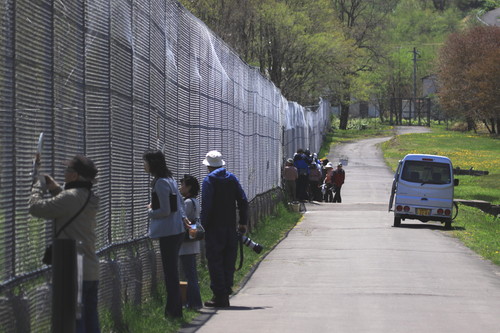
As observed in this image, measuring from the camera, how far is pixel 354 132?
10212 centimetres

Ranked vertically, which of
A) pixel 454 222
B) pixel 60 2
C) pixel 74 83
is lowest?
pixel 454 222

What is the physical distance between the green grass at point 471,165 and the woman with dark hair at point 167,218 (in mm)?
9510

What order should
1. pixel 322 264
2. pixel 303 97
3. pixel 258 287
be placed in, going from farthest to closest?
Result: pixel 303 97 < pixel 322 264 < pixel 258 287

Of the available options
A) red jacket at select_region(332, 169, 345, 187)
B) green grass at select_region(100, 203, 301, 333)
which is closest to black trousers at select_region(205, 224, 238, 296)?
green grass at select_region(100, 203, 301, 333)

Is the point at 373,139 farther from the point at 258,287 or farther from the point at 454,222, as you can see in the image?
the point at 258,287

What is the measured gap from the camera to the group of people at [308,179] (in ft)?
122

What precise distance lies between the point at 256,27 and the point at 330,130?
3094 centimetres

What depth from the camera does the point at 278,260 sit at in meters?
19.2

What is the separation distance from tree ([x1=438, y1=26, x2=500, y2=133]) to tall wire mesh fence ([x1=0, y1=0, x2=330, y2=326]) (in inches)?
3064

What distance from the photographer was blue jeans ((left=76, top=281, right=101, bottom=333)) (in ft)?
26.6

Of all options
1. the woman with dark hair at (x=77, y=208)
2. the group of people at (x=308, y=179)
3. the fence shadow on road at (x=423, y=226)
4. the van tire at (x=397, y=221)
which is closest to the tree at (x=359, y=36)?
the group of people at (x=308, y=179)

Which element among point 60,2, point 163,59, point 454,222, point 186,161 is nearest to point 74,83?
point 60,2

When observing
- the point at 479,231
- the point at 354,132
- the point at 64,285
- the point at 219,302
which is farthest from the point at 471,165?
the point at 64,285

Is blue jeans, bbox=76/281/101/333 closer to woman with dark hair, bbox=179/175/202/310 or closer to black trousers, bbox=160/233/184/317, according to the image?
black trousers, bbox=160/233/184/317
